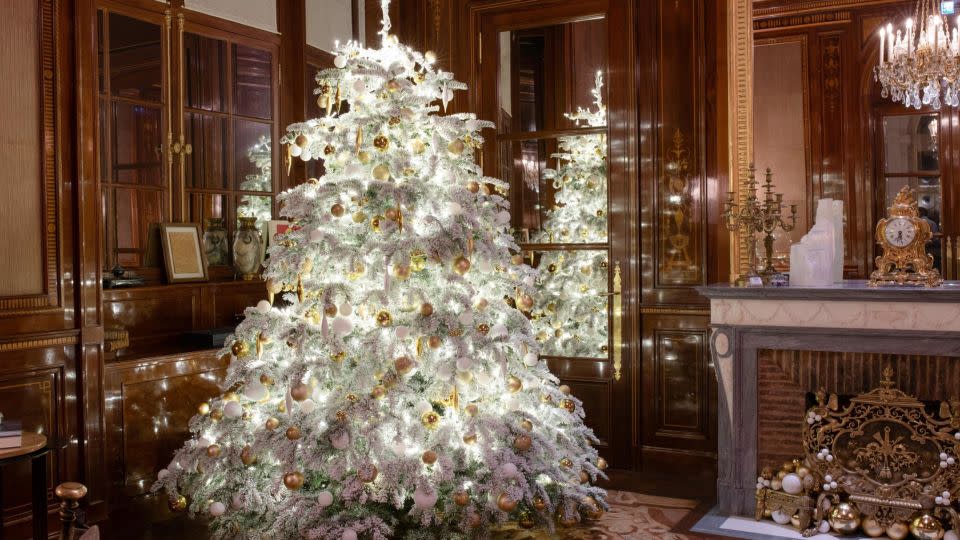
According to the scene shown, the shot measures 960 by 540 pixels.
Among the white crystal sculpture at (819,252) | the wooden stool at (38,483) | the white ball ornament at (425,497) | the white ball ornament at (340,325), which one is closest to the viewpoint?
the wooden stool at (38,483)

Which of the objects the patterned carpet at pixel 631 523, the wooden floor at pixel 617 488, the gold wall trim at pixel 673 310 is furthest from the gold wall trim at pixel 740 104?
the patterned carpet at pixel 631 523

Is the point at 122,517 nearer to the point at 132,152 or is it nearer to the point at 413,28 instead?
the point at 132,152

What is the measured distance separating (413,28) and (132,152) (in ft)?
6.30

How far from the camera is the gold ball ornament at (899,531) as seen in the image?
3600 mm

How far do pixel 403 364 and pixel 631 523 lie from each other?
142 centimetres

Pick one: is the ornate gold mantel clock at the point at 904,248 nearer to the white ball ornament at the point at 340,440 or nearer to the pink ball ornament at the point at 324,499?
the white ball ornament at the point at 340,440

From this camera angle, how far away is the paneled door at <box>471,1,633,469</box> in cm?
490

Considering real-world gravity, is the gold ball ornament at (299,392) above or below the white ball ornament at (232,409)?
above

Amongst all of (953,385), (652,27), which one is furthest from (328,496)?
(652,27)

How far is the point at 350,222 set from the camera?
3.58 m

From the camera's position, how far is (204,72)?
4688mm

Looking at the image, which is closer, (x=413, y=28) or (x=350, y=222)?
(x=350, y=222)

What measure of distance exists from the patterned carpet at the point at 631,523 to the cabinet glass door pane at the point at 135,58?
9.24ft

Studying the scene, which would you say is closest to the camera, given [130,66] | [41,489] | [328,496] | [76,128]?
[41,489]
